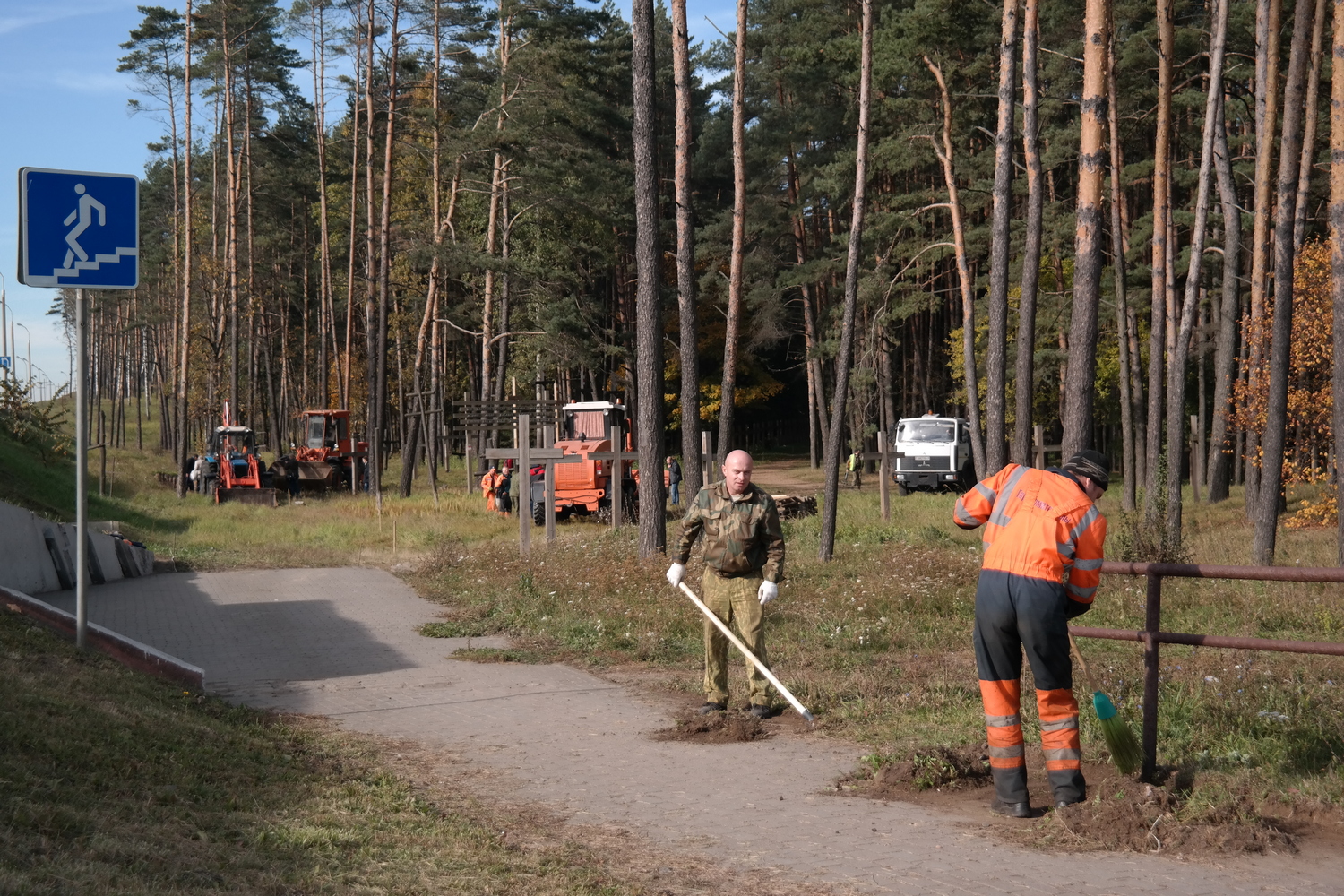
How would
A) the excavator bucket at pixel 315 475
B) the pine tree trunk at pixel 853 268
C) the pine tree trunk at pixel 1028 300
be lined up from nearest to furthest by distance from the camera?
the pine tree trunk at pixel 853 268, the pine tree trunk at pixel 1028 300, the excavator bucket at pixel 315 475

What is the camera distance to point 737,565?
351 inches

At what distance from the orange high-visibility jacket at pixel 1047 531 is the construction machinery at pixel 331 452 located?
122 ft

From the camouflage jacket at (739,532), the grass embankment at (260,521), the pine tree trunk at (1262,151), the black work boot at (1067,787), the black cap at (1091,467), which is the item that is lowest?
the grass embankment at (260,521)

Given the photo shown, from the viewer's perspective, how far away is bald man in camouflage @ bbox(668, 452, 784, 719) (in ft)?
29.2

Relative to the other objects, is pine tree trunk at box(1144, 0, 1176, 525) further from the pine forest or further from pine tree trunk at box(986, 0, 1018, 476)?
pine tree trunk at box(986, 0, 1018, 476)

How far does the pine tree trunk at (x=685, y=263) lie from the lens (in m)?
19.0

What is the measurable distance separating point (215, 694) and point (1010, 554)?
6.33 meters

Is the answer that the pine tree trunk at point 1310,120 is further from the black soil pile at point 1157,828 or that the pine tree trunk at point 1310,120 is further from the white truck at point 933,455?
the black soil pile at point 1157,828

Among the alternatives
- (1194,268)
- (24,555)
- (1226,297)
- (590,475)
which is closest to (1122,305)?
(1226,297)

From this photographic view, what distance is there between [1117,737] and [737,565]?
3.08 m

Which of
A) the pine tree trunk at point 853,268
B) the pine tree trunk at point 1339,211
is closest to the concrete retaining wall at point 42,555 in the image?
the pine tree trunk at point 853,268

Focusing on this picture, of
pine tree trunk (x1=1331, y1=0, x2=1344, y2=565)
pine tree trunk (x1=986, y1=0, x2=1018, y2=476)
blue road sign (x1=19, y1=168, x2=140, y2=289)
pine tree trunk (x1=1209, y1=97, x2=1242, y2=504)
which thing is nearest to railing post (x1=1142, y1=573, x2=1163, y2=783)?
blue road sign (x1=19, y1=168, x2=140, y2=289)

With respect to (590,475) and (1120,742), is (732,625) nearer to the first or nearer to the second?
(1120,742)

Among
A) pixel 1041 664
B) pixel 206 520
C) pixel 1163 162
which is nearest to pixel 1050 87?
pixel 1163 162
